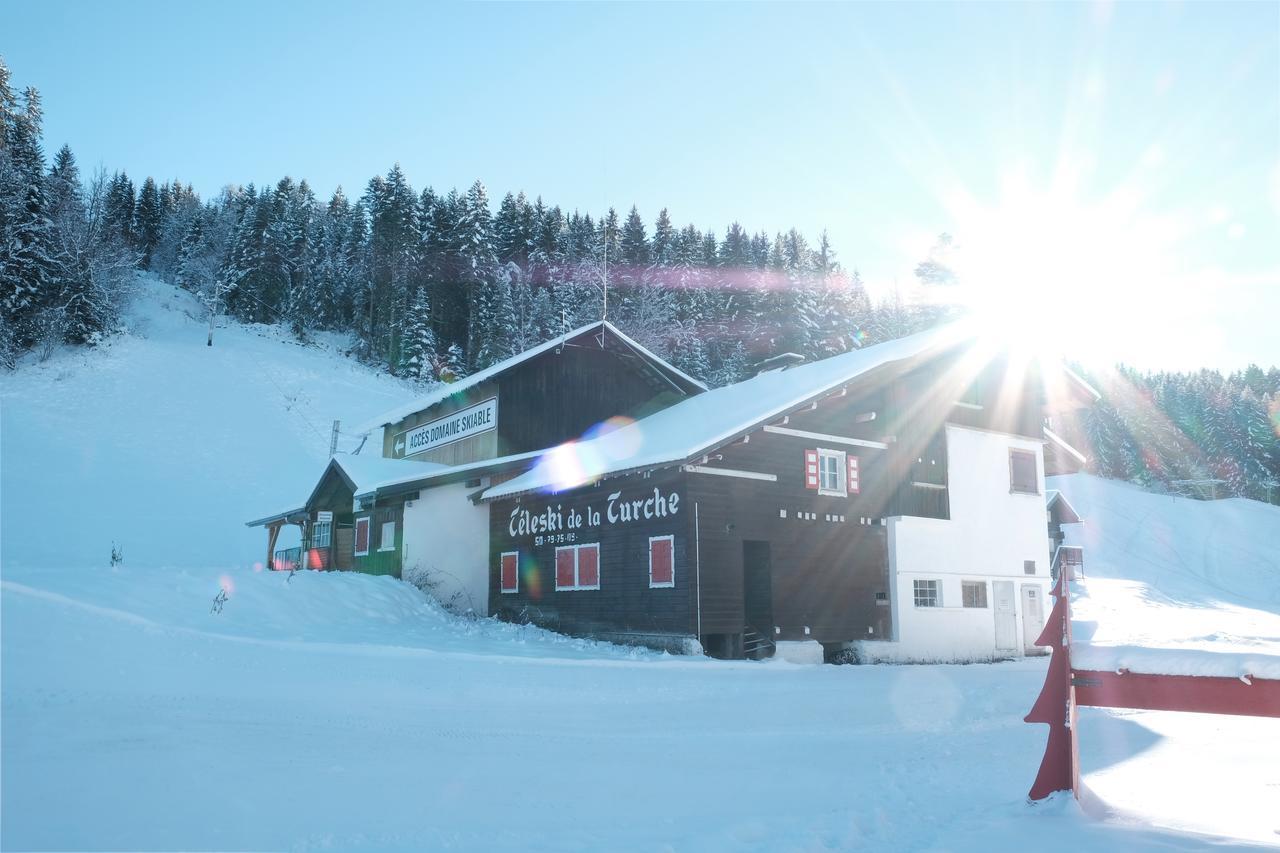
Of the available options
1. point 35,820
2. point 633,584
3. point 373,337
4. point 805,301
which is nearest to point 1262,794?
point 35,820

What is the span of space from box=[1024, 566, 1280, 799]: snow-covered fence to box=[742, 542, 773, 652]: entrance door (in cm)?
1304

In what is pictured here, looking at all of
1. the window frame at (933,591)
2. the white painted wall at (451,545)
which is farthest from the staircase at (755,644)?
the white painted wall at (451,545)

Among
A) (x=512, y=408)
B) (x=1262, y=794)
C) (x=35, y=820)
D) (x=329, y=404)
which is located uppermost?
(x=329, y=404)

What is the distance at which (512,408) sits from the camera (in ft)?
89.4

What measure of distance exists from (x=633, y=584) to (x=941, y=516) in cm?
→ 891

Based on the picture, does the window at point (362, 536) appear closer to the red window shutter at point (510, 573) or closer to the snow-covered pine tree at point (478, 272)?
the red window shutter at point (510, 573)

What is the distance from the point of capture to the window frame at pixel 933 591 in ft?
74.6

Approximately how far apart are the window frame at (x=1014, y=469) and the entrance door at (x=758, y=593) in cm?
941

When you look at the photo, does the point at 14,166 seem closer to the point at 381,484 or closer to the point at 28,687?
the point at 381,484

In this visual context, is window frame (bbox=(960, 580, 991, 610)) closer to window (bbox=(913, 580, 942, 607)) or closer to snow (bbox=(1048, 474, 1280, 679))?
window (bbox=(913, 580, 942, 607))

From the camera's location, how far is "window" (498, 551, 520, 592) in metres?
23.2

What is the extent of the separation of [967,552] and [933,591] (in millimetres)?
1665

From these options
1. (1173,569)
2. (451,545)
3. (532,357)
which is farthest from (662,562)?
(1173,569)

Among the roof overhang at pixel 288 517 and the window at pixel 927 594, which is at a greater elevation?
the roof overhang at pixel 288 517
